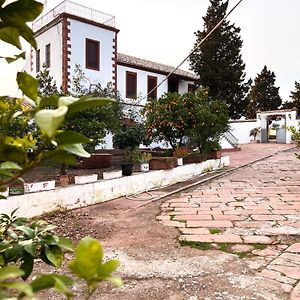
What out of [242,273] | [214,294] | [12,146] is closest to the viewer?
[12,146]

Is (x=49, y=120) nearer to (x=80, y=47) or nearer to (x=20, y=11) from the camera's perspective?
(x=20, y=11)

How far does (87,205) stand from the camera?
648 centimetres

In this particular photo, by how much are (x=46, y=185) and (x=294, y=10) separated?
5.60 m

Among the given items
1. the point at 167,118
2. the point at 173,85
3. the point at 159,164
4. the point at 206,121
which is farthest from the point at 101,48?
the point at 159,164

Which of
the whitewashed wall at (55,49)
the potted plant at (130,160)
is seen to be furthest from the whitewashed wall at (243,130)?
the potted plant at (130,160)

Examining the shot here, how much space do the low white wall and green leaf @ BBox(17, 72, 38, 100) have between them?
15.5ft

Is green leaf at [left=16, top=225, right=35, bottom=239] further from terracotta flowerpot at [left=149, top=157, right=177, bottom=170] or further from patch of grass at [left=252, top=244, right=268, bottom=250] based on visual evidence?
terracotta flowerpot at [left=149, top=157, right=177, bottom=170]

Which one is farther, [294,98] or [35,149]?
[294,98]

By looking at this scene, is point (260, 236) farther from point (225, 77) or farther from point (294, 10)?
point (225, 77)

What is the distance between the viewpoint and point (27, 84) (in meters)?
0.66

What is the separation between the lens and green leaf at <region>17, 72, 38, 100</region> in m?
0.66

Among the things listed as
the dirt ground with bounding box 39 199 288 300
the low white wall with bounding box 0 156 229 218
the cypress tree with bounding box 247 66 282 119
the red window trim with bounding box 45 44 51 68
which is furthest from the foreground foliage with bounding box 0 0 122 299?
the cypress tree with bounding box 247 66 282 119

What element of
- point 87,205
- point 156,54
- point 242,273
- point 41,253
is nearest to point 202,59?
point 156,54

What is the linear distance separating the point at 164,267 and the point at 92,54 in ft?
49.9
